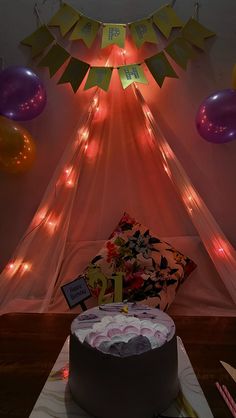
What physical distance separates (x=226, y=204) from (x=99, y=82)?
4.06ft

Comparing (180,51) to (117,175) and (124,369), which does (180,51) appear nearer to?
(117,175)

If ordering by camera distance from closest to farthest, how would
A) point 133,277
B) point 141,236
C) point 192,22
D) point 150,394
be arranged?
1. point 150,394
2. point 133,277
3. point 141,236
4. point 192,22

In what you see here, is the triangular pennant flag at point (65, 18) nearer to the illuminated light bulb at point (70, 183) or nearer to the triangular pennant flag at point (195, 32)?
Result: the triangular pennant flag at point (195, 32)

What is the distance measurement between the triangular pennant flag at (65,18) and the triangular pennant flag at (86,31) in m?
0.05

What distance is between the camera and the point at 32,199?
2.37m

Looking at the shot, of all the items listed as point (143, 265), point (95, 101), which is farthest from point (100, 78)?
point (143, 265)

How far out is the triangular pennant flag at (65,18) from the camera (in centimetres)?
221

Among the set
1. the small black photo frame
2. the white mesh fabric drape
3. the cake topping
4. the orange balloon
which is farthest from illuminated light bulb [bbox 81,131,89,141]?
the cake topping

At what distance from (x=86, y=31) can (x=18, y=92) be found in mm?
718

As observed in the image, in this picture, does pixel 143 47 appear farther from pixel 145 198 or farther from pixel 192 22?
pixel 145 198

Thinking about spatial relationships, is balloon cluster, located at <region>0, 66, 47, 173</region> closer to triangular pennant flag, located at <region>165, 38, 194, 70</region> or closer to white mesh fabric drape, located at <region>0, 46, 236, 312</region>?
white mesh fabric drape, located at <region>0, 46, 236, 312</region>

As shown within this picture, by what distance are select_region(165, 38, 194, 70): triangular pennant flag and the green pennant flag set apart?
0.71 m

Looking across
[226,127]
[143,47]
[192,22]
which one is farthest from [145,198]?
[192,22]

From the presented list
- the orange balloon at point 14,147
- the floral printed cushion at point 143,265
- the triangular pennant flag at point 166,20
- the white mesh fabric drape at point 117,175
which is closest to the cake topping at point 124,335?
the floral printed cushion at point 143,265
